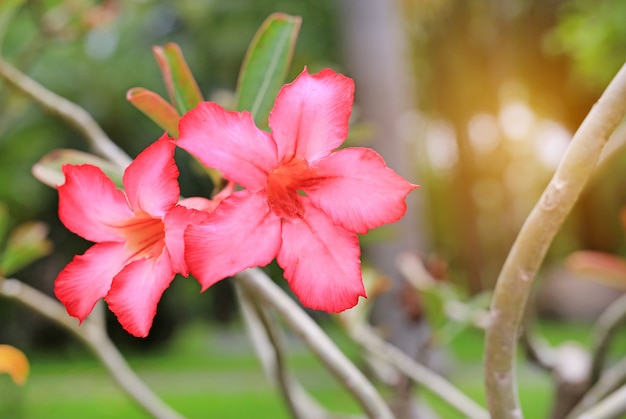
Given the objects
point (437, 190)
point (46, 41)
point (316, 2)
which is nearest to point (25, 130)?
point (316, 2)

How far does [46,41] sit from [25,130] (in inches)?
288

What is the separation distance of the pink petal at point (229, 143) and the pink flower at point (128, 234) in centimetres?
2

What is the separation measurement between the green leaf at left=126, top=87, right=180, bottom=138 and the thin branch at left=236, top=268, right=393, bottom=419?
0.11 m

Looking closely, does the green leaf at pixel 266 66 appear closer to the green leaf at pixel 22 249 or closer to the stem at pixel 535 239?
the stem at pixel 535 239

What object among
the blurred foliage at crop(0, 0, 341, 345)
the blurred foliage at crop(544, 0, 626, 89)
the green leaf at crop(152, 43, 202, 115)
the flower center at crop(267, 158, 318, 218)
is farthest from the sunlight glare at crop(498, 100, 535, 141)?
the flower center at crop(267, 158, 318, 218)

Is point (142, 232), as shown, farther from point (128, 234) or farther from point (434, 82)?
point (434, 82)

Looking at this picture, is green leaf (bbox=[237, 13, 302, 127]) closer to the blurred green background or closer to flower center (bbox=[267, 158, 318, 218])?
flower center (bbox=[267, 158, 318, 218])

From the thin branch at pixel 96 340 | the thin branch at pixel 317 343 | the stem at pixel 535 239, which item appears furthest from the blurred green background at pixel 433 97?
the stem at pixel 535 239

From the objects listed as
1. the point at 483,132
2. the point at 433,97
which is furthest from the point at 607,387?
the point at 483,132

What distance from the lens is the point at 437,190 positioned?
15.6m

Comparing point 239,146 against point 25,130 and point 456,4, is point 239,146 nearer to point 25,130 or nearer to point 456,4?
point 25,130

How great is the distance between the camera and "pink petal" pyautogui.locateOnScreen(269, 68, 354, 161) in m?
0.34

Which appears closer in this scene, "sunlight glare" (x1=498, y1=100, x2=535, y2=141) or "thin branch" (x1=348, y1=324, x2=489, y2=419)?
"thin branch" (x1=348, y1=324, x2=489, y2=419)

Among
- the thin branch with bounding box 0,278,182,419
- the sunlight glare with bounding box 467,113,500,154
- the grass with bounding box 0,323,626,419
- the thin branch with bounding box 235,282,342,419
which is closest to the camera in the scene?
the thin branch with bounding box 235,282,342,419
